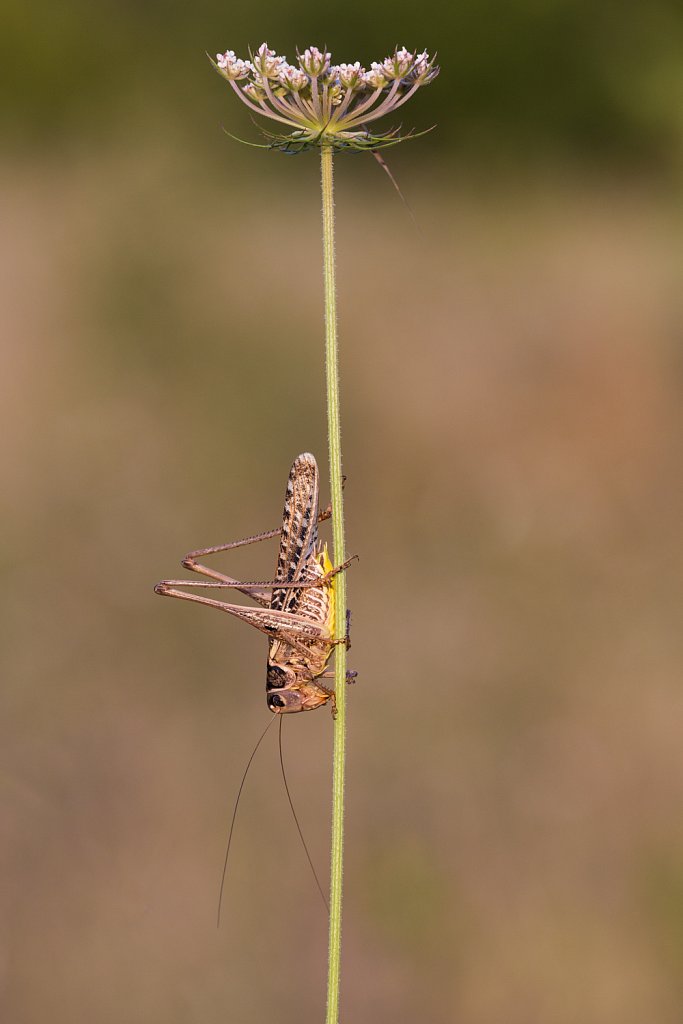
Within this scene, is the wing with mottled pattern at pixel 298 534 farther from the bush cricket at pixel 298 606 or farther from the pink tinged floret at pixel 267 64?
the pink tinged floret at pixel 267 64

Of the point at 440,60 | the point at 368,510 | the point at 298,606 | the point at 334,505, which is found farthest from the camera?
the point at 440,60


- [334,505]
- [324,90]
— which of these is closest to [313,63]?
[324,90]

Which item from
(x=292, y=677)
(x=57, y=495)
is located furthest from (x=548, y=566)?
(x=292, y=677)

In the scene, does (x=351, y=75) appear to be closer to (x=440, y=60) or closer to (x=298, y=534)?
(x=298, y=534)

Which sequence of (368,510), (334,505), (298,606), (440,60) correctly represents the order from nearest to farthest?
(334,505), (298,606), (368,510), (440,60)

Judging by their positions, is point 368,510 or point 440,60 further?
point 440,60

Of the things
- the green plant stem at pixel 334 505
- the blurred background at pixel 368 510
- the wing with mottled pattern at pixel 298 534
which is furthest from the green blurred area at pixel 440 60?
the green plant stem at pixel 334 505
